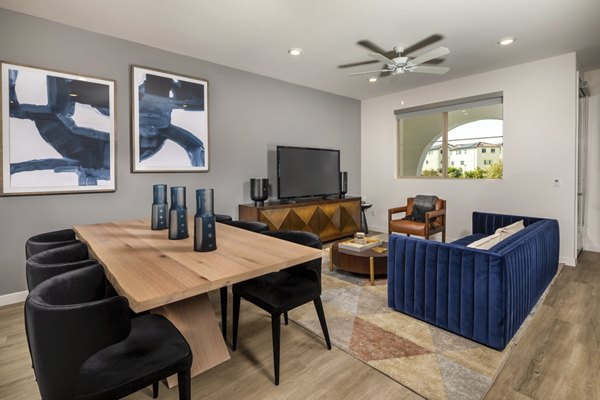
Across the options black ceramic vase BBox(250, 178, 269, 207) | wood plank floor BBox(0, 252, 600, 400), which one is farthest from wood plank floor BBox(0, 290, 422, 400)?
black ceramic vase BBox(250, 178, 269, 207)

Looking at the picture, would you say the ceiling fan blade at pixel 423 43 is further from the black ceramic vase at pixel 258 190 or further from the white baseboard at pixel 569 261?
the white baseboard at pixel 569 261

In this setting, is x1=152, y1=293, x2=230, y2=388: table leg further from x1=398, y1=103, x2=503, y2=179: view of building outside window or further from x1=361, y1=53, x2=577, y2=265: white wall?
x1=398, y1=103, x2=503, y2=179: view of building outside window

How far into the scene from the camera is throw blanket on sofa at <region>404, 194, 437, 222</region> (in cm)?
478

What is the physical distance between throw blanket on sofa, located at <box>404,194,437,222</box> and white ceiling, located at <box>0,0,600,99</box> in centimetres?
194

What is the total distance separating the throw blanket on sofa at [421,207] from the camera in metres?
4.78

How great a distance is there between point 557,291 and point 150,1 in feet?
15.4

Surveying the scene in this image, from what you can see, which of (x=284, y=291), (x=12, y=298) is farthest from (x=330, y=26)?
(x=12, y=298)

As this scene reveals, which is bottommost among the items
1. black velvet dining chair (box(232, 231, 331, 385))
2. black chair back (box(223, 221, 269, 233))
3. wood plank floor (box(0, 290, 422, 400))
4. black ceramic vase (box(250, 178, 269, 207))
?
wood plank floor (box(0, 290, 422, 400))

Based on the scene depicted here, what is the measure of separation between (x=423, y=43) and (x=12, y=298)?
4948mm

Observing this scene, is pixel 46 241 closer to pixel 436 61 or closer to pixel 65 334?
pixel 65 334

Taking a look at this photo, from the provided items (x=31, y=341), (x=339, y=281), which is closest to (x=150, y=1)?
(x=31, y=341)

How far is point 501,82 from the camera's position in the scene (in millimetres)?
4512

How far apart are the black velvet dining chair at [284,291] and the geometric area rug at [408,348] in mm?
323

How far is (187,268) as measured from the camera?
4.68ft
